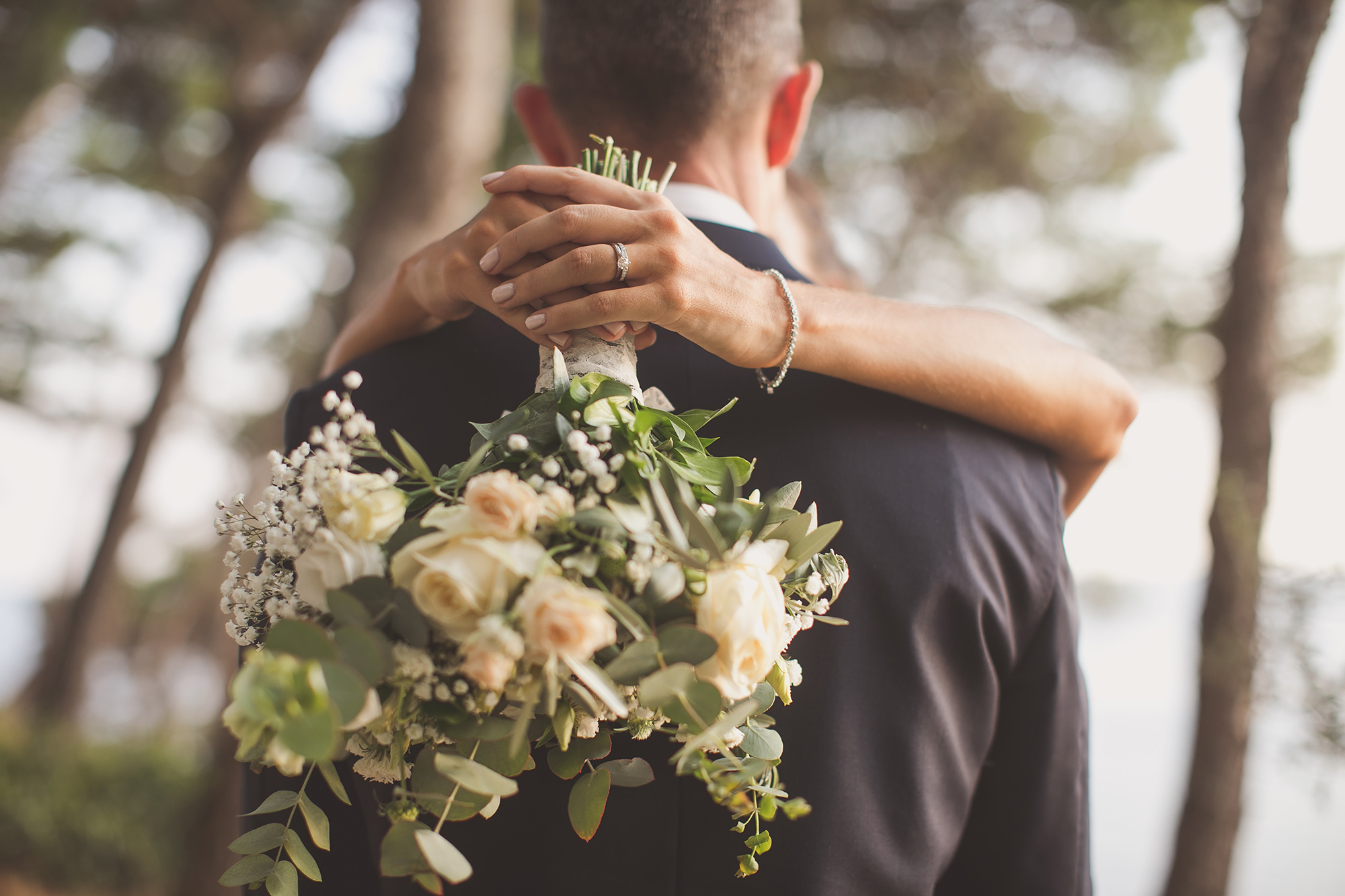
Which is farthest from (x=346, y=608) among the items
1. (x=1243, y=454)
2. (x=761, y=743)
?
(x=1243, y=454)

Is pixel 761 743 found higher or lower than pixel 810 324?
lower

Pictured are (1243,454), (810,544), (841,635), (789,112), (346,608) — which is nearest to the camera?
(346,608)

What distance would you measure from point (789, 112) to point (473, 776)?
124cm

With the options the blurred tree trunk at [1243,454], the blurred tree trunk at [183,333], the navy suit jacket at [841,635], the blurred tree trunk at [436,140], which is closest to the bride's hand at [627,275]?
the navy suit jacket at [841,635]

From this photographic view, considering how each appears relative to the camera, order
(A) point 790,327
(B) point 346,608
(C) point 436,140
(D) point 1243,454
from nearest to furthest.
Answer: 1. (B) point 346,608
2. (A) point 790,327
3. (D) point 1243,454
4. (C) point 436,140

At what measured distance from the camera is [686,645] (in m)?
0.80

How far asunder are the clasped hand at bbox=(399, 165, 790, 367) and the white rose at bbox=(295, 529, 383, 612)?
34 centimetres

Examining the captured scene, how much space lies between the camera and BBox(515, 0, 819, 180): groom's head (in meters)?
1.31

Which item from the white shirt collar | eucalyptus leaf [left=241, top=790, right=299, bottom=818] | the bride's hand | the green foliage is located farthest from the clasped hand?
the green foliage

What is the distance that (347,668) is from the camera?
712 millimetres

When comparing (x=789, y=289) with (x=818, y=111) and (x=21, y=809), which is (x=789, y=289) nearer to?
(x=818, y=111)

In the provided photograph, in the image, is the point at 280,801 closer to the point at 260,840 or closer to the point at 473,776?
the point at 260,840

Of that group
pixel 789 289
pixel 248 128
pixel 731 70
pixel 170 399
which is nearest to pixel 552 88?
pixel 731 70

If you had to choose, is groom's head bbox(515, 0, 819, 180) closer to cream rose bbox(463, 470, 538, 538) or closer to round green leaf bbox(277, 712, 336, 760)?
cream rose bbox(463, 470, 538, 538)
